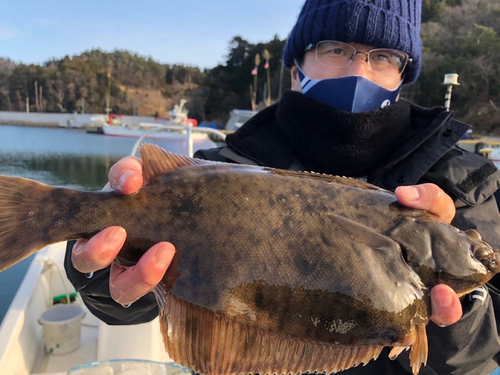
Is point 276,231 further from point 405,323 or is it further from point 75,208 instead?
point 75,208

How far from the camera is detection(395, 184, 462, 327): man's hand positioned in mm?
1577

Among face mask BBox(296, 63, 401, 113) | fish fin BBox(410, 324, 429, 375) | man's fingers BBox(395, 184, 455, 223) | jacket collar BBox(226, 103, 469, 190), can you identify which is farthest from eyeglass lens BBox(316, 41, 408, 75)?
fish fin BBox(410, 324, 429, 375)

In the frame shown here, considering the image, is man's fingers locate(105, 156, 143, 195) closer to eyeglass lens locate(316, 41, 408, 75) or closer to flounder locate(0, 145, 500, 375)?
flounder locate(0, 145, 500, 375)

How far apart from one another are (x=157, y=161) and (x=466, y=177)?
6.18 feet

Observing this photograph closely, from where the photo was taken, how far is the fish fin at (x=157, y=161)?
186 centimetres

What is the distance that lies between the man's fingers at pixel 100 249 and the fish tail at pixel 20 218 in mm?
215

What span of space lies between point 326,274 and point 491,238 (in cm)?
127

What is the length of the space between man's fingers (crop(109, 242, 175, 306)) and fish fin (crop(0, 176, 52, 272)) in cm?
40

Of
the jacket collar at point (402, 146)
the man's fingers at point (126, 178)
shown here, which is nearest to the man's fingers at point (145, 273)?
the man's fingers at point (126, 178)

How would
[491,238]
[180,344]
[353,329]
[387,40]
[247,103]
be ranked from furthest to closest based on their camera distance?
[247,103] < [387,40] < [491,238] < [180,344] < [353,329]

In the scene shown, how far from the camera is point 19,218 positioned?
169cm

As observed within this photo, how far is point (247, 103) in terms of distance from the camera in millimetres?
69250

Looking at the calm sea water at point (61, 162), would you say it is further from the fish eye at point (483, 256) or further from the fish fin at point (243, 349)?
the fish eye at point (483, 256)

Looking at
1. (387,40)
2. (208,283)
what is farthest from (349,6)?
(208,283)
